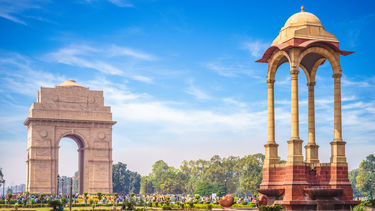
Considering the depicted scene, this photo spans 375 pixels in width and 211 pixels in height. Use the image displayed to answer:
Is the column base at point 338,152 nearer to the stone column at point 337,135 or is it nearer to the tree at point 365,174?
the stone column at point 337,135

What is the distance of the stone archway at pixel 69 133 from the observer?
213ft

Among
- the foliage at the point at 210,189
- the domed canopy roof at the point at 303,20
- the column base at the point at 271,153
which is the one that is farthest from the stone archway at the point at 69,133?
the domed canopy roof at the point at 303,20

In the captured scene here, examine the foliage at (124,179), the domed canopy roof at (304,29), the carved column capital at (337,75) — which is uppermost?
the domed canopy roof at (304,29)

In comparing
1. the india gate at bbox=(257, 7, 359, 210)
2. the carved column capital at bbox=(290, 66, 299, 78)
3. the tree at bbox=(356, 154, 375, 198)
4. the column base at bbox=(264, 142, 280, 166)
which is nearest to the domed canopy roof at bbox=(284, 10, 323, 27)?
the india gate at bbox=(257, 7, 359, 210)

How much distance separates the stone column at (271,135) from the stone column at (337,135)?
295 cm

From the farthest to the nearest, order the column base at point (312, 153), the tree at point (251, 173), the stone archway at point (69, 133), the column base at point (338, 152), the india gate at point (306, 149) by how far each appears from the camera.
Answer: the tree at point (251, 173), the stone archway at point (69, 133), the column base at point (312, 153), the column base at point (338, 152), the india gate at point (306, 149)

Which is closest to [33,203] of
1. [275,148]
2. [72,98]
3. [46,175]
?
[46,175]

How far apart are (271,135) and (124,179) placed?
90180 millimetres

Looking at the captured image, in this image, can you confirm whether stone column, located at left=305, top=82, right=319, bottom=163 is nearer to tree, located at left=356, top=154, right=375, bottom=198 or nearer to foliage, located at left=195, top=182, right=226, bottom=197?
foliage, located at left=195, top=182, right=226, bottom=197

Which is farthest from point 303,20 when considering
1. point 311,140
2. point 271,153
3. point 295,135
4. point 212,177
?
point 212,177

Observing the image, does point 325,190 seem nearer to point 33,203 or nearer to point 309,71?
point 309,71

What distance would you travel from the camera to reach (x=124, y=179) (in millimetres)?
116000

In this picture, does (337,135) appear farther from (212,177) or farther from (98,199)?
(212,177)

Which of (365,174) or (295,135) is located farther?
(365,174)
